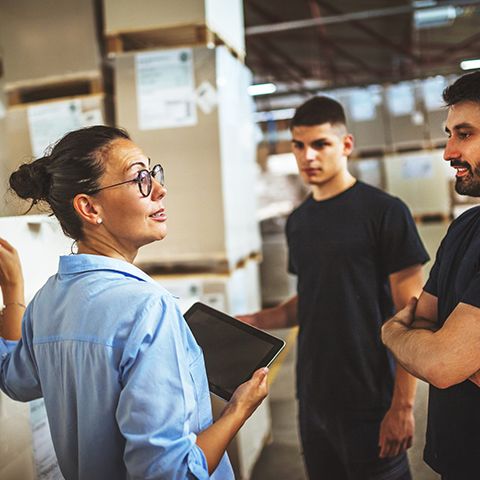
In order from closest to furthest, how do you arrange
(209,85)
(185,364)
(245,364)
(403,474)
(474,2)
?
(185,364), (245,364), (403,474), (209,85), (474,2)

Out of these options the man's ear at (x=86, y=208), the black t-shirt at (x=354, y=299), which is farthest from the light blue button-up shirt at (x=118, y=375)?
the black t-shirt at (x=354, y=299)

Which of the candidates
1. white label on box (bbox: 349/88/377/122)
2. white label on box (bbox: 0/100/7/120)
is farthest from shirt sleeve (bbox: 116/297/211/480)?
white label on box (bbox: 349/88/377/122)

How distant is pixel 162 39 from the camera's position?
2.81 metres

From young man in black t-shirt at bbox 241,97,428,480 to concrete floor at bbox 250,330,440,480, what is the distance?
0.69 metres

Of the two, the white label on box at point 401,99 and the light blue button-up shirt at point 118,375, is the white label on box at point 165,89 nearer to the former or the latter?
the light blue button-up shirt at point 118,375

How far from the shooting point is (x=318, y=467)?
2.12 meters

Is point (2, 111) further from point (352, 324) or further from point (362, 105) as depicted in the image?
point (362, 105)

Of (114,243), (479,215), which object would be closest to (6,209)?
(114,243)

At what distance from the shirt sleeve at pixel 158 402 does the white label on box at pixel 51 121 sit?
77.9 inches

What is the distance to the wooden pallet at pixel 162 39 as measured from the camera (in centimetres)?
261

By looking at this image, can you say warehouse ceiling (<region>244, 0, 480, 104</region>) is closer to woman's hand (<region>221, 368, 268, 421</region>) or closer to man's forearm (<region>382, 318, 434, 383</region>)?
man's forearm (<region>382, 318, 434, 383</region>)

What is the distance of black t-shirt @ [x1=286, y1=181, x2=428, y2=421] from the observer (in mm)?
2010

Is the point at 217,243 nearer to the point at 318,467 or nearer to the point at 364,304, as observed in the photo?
the point at 364,304

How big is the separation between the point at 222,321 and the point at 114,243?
493 mm
